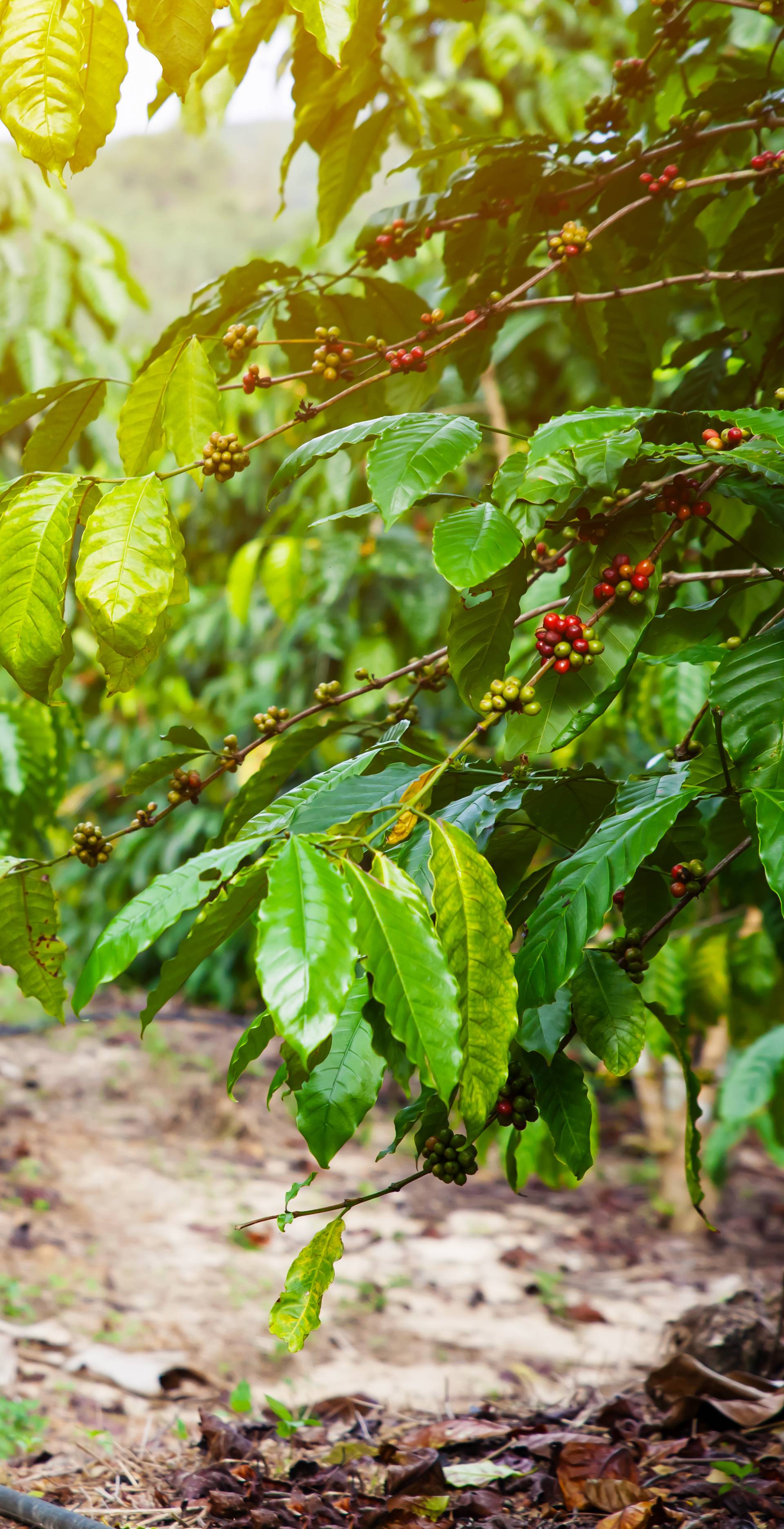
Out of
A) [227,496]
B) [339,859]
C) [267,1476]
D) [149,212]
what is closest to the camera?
[339,859]

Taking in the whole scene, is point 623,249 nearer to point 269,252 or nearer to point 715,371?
point 715,371

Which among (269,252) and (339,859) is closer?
(339,859)

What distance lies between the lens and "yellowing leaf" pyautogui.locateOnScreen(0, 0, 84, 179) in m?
0.70

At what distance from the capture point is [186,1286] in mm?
2057

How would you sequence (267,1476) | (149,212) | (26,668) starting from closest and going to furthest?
(26,668) → (267,1476) → (149,212)

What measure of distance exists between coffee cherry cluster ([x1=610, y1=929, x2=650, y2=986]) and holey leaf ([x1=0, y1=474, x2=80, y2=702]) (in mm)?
431

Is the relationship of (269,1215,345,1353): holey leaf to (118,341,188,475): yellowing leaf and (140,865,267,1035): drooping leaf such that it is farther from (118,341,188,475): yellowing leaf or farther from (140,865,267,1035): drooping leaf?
(118,341,188,475): yellowing leaf

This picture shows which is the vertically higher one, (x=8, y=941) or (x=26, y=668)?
(x=26, y=668)

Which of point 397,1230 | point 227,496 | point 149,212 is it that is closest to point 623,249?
point 397,1230

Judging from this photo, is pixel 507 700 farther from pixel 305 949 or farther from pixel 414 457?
pixel 305 949

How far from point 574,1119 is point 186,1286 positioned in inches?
61.6

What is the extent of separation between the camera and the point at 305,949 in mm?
546

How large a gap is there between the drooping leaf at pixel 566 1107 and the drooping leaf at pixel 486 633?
26cm

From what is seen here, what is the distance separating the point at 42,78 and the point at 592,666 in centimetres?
52
